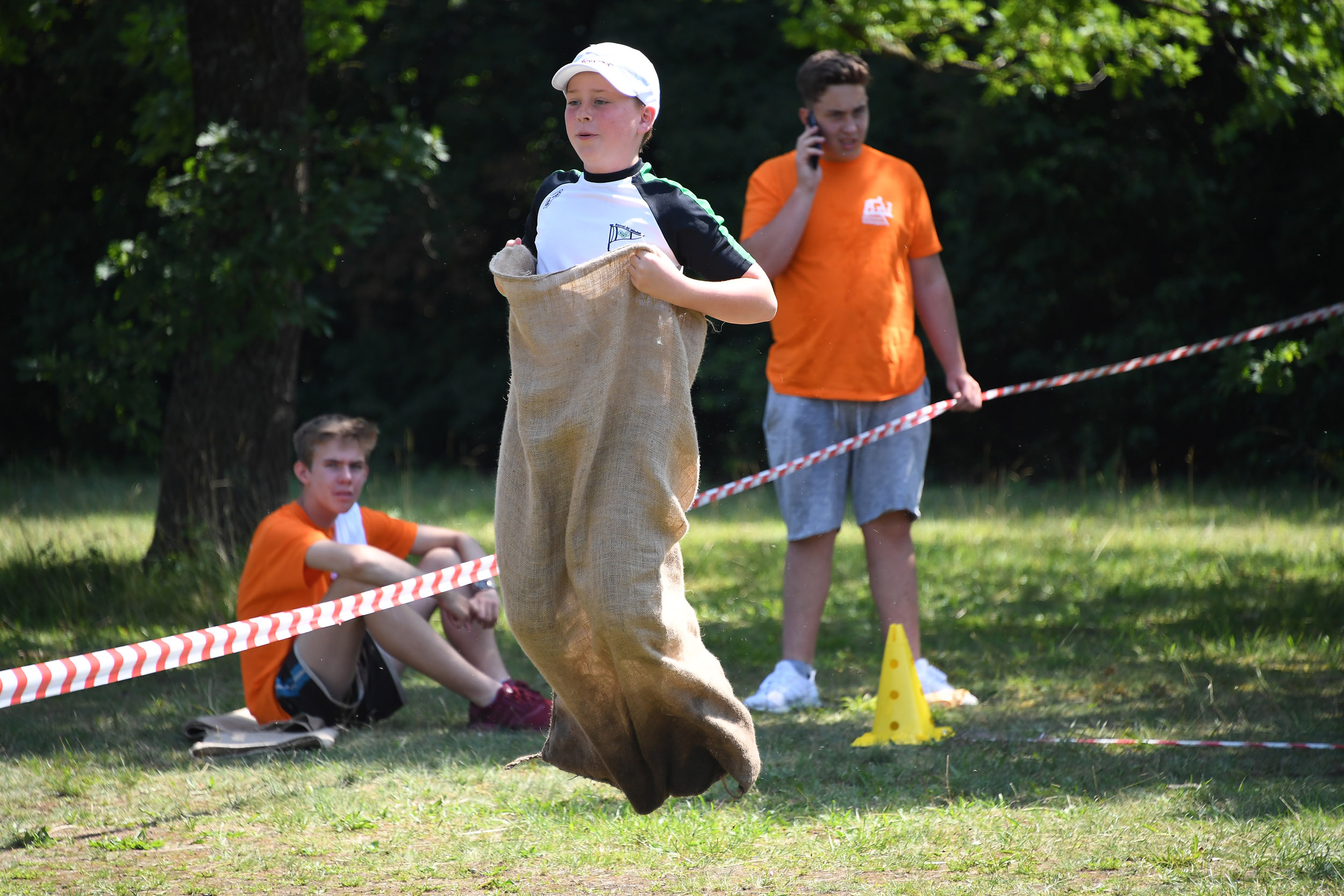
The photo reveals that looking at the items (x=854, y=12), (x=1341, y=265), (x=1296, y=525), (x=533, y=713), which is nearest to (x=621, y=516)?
(x=533, y=713)

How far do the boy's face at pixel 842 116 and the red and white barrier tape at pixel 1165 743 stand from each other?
7.90ft

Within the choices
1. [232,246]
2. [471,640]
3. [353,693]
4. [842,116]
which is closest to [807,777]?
[471,640]

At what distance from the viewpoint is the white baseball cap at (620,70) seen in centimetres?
281

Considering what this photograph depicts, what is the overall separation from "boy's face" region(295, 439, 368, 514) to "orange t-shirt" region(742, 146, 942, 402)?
5.69 ft

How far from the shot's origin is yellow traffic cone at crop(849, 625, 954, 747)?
15.8 feet

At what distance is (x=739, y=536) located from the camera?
35.9ft

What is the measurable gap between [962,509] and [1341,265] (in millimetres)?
6367

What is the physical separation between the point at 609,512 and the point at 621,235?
614 millimetres

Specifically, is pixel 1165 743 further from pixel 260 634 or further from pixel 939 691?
pixel 260 634

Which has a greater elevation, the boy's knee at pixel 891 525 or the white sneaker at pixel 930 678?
the boy's knee at pixel 891 525

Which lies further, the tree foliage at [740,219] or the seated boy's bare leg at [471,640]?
the tree foliage at [740,219]

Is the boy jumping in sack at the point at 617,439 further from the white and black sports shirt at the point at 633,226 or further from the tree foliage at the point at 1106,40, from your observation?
the tree foliage at the point at 1106,40

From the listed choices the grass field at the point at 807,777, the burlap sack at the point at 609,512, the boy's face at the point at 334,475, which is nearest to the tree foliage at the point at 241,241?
the grass field at the point at 807,777

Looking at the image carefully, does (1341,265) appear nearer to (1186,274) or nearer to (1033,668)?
(1186,274)
